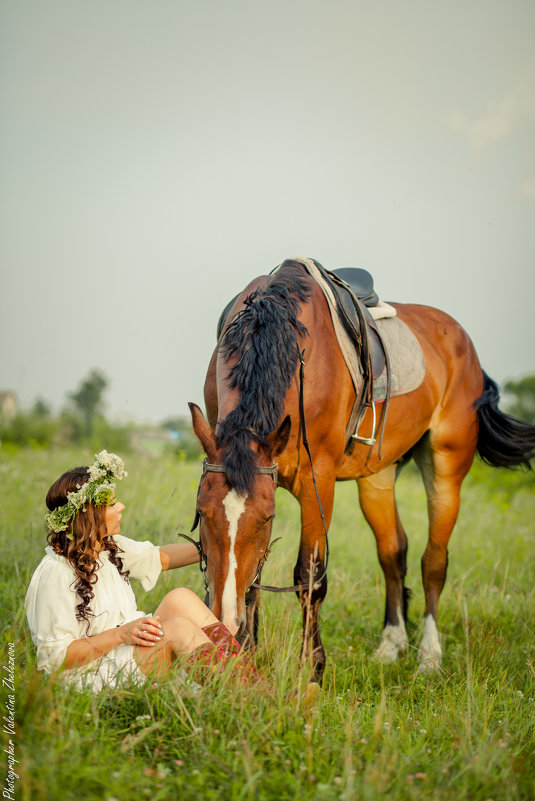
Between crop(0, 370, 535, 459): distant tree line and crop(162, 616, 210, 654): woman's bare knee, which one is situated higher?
crop(162, 616, 210, 654): woman's bare knee

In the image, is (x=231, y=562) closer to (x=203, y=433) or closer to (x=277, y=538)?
(x=277, y=538)

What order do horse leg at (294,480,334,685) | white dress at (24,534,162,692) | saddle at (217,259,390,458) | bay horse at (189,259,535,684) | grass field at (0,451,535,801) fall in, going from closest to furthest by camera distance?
grass field at (0,451,535,801) → white dress at (24,534,162,692) → bay horse at (189,259,535,684) → horse leg at (294,480,334,685) → saddle at (217,259,390,458)

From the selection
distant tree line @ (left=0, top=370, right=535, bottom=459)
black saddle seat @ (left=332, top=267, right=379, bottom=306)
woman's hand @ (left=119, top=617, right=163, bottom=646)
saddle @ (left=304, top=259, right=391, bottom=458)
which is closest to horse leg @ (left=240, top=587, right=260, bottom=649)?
woman's hand @ (left=119, top=617, right=163, bottom=646)

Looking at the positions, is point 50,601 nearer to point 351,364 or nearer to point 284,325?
point 284,325

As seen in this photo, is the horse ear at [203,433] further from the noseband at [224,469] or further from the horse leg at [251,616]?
the horse leg at [251,616]

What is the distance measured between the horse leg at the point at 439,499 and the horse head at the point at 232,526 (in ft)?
7.98

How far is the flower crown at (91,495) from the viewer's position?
2.59 m

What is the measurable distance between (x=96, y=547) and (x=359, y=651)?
2104 millimetres

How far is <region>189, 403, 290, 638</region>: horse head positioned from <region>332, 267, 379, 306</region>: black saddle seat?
202 cm

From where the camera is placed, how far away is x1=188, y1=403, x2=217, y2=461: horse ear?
107 inches

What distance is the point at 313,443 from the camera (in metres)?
3.33

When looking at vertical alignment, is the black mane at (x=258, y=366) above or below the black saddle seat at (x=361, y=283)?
below

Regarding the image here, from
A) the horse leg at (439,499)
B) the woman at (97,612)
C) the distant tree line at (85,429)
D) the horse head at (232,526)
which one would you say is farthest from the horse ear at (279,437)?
the distant tree line at (85,429)

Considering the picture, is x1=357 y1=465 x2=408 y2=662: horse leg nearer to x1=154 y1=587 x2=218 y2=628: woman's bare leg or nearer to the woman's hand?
x1=154 y1=587 x2=218 y2=628: woman's bare leg
